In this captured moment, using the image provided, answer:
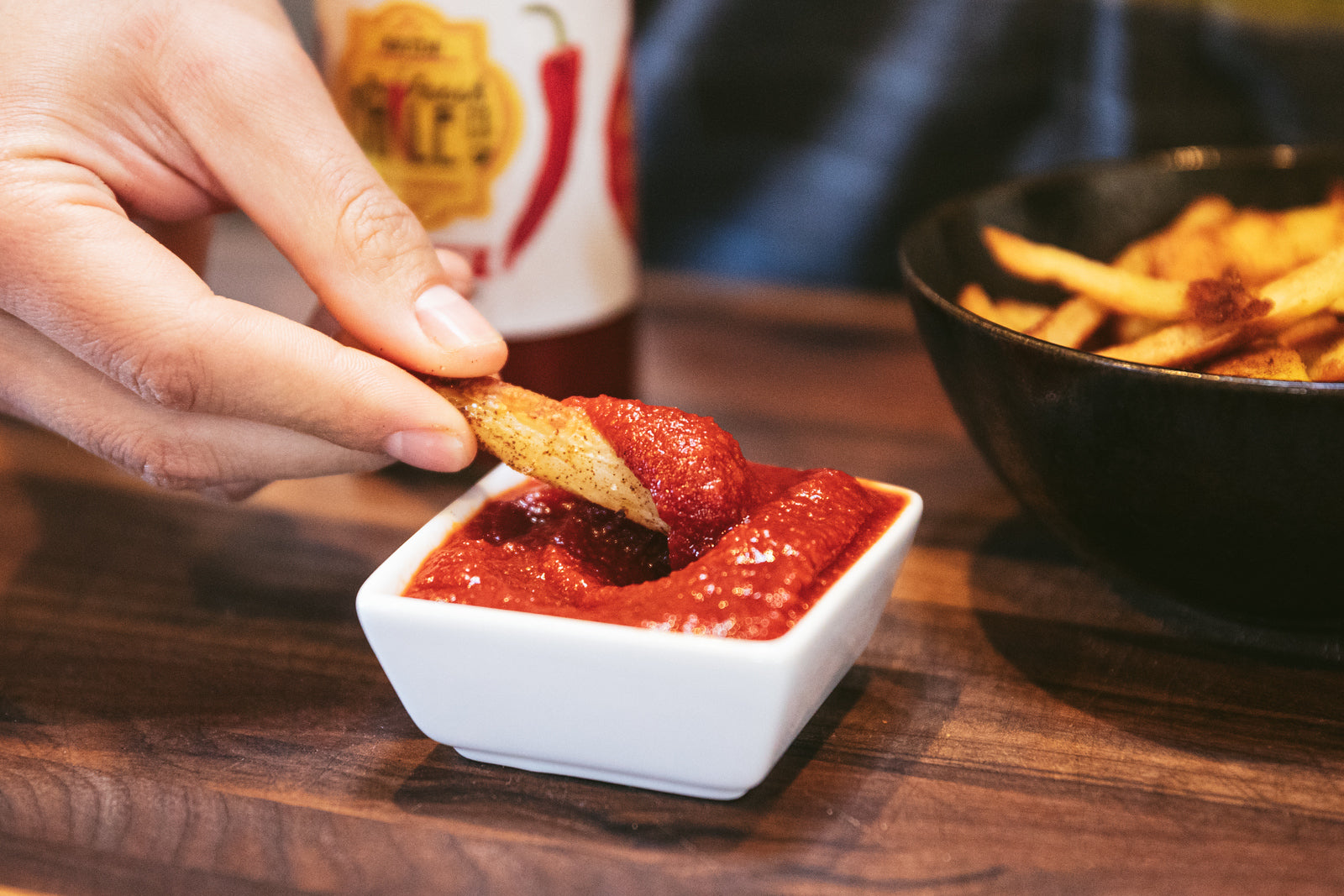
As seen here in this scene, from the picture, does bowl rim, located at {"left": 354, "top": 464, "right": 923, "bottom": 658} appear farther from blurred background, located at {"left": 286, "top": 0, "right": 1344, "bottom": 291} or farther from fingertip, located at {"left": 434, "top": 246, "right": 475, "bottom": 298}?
blurred background, located at {"left": 286, "top": 0, "right": 1344, "bottom": 291}

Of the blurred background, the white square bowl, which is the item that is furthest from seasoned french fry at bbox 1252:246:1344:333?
the blurred background

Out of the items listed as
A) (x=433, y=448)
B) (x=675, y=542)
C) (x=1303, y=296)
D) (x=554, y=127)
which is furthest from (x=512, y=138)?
(x=1303, y=296)

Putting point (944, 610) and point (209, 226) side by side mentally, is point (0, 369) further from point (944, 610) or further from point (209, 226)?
point (944, 610)

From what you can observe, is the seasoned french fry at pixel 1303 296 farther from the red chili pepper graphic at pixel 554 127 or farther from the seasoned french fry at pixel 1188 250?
the red chili pepper graphic at pixel 554 127

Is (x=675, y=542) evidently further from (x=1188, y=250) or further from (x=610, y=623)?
(x=1188, y=250)

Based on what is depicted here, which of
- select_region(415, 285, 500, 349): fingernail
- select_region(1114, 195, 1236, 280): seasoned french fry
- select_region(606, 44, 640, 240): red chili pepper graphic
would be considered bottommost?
select_region(1114, 195, 1236, 280): seasoned french fry

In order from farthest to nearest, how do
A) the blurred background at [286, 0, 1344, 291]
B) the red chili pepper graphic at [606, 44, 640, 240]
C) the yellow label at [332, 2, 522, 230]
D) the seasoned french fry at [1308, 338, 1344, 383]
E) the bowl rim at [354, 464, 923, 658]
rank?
1. the blurred background at [286, 0, 1344, 291]
2. the red chili pepper graphic at [606, 44, 640, 240]
3. the yellow label at [332, 2, 522, 230]
4. the seasoned french fry at [1308, 338, 1344, 383]
5. the bowl rim at [354, 464, 923, 658]

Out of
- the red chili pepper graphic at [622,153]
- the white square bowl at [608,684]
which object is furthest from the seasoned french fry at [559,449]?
the red chili pepper graphic at [622,153]
